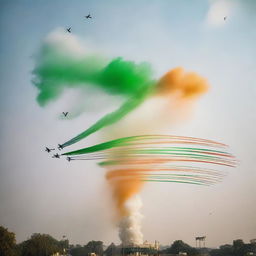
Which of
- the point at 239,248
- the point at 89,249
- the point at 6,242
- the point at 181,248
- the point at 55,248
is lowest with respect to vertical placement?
the point at 89,249

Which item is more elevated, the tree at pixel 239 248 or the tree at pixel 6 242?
the tree at pixel 6 242

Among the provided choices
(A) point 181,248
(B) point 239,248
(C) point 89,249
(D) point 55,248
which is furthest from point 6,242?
(C) point 89,249

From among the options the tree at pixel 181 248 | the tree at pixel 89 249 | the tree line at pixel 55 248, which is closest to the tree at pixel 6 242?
the tree line at pixel 55 248

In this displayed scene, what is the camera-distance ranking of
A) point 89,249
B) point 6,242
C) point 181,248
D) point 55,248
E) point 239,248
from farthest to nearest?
point 89,249 < point 181,248 < point 239,248 < point 55,248 < point 6,242

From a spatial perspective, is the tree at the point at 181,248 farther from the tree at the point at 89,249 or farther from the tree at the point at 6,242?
the tree at the point at 6,242

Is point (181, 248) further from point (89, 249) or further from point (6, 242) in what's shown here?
point (6, 242)

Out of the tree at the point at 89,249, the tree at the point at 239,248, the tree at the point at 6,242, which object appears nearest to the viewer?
the tree at the point at 6,242

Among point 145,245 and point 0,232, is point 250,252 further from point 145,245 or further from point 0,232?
point 0,232

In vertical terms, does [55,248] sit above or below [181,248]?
above
